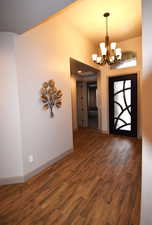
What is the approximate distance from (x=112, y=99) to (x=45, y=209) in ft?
12.7

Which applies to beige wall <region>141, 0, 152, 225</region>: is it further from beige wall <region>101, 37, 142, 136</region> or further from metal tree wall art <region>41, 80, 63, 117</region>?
beige wall <region>101, 37, 142, 136</region>

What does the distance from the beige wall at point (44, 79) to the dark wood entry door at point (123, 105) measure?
6.42 feet

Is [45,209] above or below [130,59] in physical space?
below

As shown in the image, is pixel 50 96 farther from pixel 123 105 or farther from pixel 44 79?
pixel 123 105

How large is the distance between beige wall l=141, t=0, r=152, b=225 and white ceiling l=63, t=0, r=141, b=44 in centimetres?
185

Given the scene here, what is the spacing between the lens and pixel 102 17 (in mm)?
2789

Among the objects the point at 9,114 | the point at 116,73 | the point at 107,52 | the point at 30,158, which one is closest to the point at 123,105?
the point at 116,73

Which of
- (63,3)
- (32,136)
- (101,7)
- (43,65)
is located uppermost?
(101,7)

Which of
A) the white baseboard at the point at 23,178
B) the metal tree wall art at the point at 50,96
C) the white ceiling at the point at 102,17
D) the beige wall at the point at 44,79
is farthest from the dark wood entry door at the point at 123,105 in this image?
the white baseboard at the point at 23,178

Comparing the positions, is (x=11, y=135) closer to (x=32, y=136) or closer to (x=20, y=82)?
(x=32, y=136)

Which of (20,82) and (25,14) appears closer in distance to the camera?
(25,14)

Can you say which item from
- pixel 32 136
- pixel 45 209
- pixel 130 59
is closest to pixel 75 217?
pixel 45 209

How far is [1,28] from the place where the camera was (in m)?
1.75

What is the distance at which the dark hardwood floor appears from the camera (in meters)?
1.41
